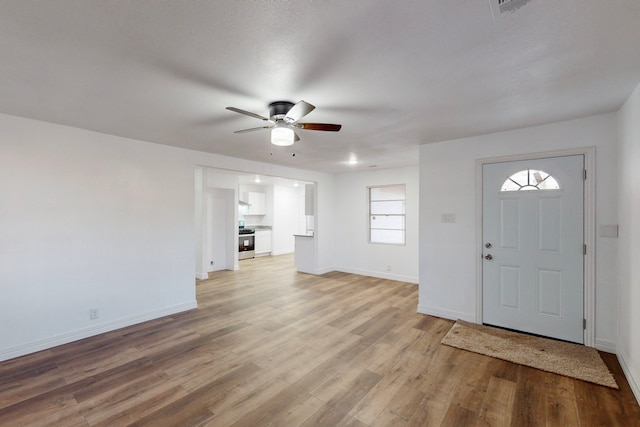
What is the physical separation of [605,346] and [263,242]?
823cm

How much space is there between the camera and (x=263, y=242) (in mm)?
9562

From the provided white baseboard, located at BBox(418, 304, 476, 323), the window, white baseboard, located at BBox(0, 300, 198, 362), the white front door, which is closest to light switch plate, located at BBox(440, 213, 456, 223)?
the white front door

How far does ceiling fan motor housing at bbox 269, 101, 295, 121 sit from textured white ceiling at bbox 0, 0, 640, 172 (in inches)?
3.1

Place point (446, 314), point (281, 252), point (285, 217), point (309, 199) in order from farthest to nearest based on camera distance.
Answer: point (285, 217) → point (281, 252) → point (309, 199) → point (446, 314)

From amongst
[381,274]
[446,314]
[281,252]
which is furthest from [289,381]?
[281,252]

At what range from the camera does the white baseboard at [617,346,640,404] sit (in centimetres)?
223

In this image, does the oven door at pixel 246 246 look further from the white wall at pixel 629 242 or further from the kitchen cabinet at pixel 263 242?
the white wall at pixel 629 242

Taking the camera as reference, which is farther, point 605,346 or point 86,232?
point 86,232

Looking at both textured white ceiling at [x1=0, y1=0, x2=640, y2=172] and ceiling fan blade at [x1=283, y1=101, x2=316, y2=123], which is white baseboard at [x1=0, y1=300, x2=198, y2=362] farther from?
ceiling fan blade at [x1=283, y1=101, x2=316, y2=123]

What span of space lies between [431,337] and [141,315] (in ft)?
12.6

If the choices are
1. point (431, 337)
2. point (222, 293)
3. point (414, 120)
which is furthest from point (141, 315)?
point (414, 120)

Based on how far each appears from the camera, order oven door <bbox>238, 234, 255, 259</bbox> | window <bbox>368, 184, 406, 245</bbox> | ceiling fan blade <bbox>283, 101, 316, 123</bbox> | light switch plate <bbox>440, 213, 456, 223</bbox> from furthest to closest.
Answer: oven door <bbox>238, 234, 255, 259</bbox>, window <bbox>368, 184, 406, 245</bbox>, light switch plate <bbox>440, 213, 456, 223</bbox>, ceiling fan blade <bbox>283, 101, 316, 123</bbox>

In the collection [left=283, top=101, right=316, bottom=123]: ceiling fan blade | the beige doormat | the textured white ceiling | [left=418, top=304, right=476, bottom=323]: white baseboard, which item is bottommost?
the beige doormat

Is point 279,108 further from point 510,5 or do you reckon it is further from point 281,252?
point 281,252
